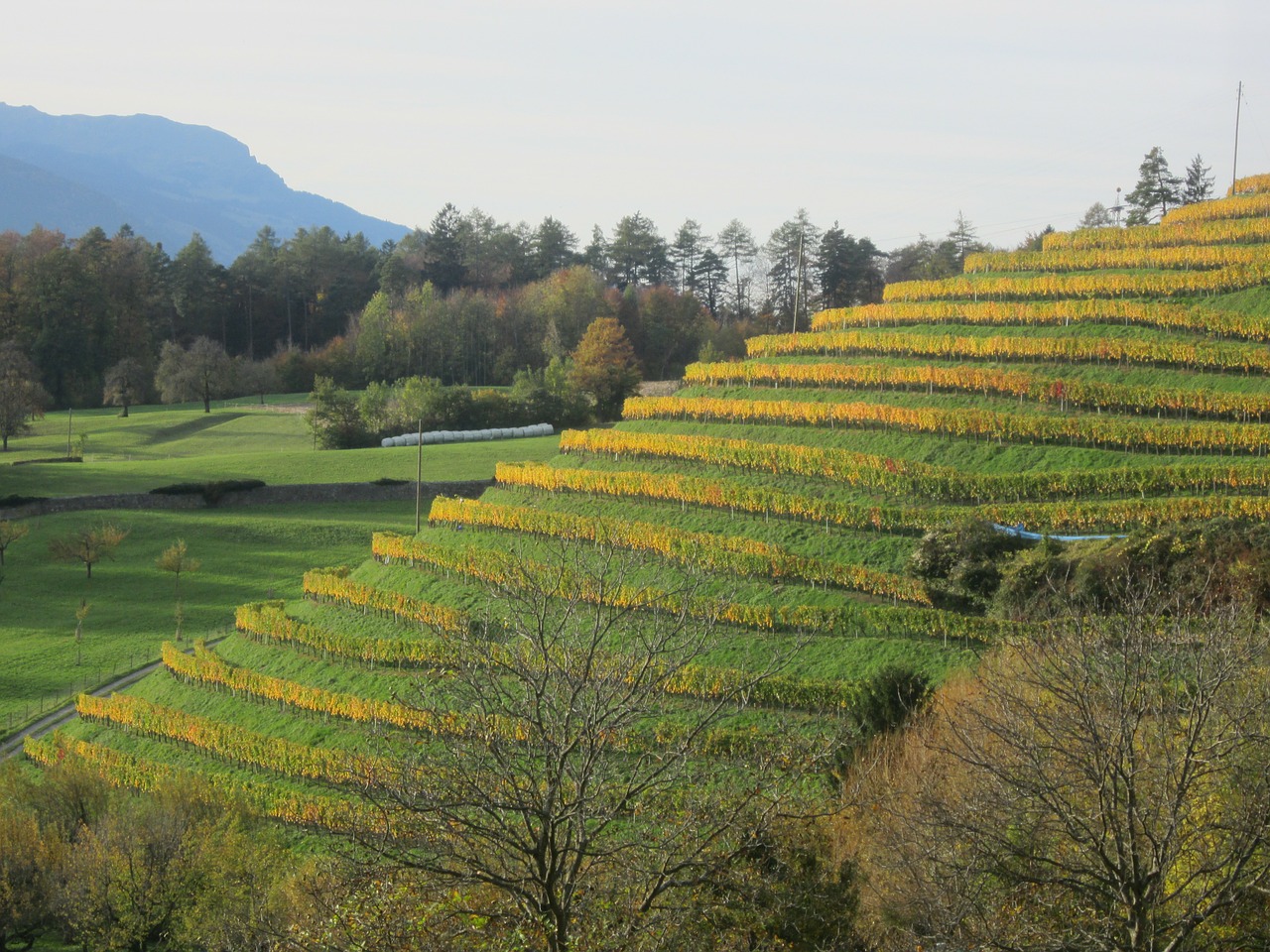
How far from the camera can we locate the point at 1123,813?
15359 mm

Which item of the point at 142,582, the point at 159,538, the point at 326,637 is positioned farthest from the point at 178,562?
the point at 326,637

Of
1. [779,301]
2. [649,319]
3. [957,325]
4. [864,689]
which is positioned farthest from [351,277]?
[864,689]

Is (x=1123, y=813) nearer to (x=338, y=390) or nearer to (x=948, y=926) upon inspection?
(x=948, y=926)

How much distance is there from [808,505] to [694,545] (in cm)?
399

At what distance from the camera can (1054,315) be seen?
157ft

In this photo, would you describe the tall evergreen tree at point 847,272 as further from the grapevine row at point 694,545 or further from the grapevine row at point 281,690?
the grapevine row at point 281,690

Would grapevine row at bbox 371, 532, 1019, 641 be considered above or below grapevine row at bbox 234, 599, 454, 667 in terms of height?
above

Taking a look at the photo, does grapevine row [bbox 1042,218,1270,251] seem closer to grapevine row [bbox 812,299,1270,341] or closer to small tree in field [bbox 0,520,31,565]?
grapevine row [bbox 812,299,1270,341]

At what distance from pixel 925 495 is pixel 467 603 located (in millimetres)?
15467

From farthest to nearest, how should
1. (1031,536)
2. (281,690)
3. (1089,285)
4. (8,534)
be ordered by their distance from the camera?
(8,534) → (1089,285) → (281,690) → (1031,536)

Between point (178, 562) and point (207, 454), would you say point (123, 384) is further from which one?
point (178, 562)

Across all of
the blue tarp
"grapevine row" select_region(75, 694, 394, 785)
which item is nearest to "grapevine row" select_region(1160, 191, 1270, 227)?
the blue tarp

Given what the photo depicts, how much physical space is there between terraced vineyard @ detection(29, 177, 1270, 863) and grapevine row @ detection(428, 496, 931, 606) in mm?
83

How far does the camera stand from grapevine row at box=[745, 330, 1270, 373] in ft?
138
